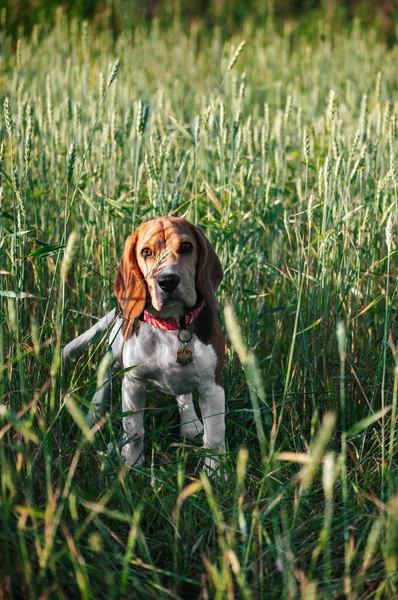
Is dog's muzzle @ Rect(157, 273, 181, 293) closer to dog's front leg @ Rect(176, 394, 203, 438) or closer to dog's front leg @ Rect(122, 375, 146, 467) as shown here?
dog's front leg @ Rect(122, 375, 146, 467)

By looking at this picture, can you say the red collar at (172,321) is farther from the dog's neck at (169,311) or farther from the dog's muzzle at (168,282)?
the dog's muzzle at (168,282)

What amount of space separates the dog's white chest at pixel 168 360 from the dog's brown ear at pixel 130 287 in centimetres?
8

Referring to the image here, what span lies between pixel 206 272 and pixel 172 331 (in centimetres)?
24

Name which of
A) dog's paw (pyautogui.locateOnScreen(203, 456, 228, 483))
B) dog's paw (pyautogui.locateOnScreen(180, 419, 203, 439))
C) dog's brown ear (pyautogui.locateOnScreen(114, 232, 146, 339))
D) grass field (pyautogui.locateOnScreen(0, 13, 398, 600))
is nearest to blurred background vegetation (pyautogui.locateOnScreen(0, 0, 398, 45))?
grass field (pyautogui.locateOnScreen(0, 13, 398, 600))

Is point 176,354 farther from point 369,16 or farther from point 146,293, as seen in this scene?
point 369,16

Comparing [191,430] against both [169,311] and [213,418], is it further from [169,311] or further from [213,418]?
[169,311]

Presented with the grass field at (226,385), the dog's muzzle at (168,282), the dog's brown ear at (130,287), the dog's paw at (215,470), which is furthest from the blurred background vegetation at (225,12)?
the dog's paw at (215,470)

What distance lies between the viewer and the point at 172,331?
2500 mm

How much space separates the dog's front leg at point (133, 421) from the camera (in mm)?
2490

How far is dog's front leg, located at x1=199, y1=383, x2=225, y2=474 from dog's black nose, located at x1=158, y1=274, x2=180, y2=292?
393mm

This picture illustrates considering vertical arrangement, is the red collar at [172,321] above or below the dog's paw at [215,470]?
above

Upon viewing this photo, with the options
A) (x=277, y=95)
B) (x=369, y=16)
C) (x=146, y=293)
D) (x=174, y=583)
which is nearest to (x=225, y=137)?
(x=146, y=293)

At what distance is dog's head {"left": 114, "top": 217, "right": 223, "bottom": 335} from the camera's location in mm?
2350

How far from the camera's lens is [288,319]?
3.14 metres
